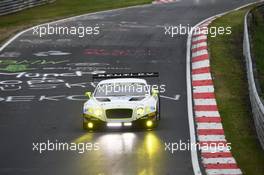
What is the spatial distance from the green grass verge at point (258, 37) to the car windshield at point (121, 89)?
798 cm

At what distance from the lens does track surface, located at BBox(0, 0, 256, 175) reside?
631 inches

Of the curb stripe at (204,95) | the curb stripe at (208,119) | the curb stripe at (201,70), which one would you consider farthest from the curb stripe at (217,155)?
the curb stripe at (201,70)

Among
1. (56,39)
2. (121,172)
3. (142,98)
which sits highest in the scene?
(56,39)

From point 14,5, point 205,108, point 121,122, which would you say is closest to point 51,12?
point 14,5

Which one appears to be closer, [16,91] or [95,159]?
[95,159]

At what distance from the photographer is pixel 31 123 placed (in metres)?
20.2

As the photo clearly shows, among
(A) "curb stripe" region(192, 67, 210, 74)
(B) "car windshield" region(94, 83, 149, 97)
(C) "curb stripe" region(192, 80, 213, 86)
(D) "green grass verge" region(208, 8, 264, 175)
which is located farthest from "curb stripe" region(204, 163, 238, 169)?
(A) "curb stripe" region(192, 67, 210, 74)

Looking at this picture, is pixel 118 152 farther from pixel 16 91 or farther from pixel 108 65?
pixel 108 65

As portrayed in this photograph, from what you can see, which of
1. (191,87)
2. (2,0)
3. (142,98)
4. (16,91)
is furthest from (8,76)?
(2,0)

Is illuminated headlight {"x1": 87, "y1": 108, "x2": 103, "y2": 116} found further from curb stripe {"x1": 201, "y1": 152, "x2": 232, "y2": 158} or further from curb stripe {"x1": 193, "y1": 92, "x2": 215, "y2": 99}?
curb stripe {"x1": 193, "y1": 92, "x2": 215, "y2": 99}

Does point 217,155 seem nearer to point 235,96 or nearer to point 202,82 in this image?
point 235,96

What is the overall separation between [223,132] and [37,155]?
4855 mm

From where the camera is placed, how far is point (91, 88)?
2484 centimetres

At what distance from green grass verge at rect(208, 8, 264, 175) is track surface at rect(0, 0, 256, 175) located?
1.15 metres
